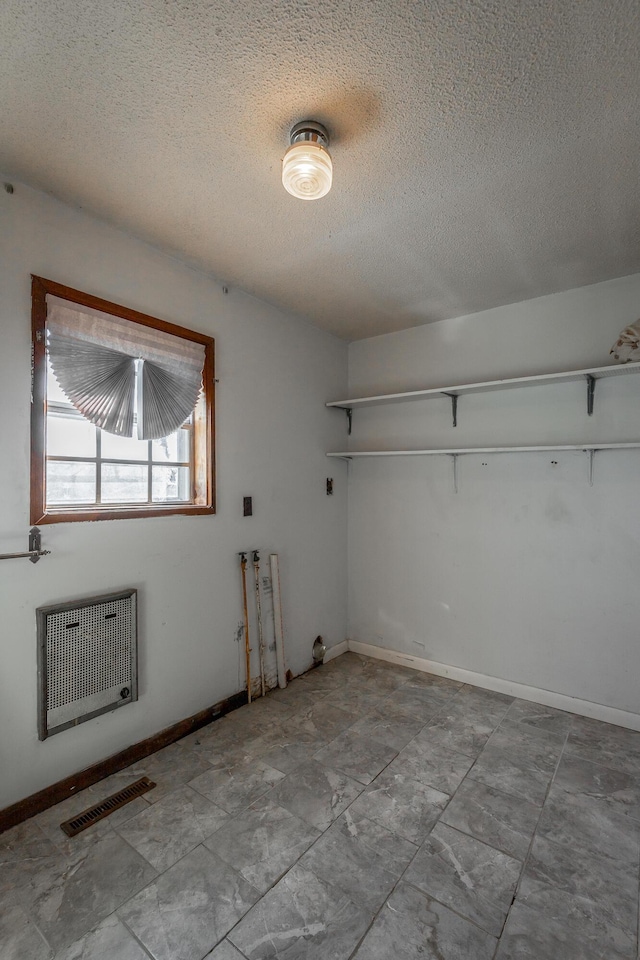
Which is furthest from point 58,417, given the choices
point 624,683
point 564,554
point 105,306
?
point 624,683

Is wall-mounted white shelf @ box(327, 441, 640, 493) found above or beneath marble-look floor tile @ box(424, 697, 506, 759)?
above

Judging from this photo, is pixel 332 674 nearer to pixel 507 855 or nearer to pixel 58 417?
pixel 507 855

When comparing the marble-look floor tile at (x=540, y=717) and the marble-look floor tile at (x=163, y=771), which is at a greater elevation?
the marble-look floor tile at (x=163, y=771)

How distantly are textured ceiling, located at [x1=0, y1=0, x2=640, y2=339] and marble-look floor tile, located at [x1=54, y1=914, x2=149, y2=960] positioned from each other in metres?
2.66

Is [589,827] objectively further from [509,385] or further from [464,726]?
[509,385]

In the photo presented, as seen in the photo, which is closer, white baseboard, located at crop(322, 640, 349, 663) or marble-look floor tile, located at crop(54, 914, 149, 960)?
marble-look floor tile, located at crop(54, 914, 149, 960)

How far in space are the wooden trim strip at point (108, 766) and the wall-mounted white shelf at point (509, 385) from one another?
2.30 meters

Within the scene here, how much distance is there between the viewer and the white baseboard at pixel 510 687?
2.71 metres

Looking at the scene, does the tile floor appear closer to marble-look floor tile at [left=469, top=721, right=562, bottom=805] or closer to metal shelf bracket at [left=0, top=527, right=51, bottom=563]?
marble-look floor tile at [left=469, top=721, right=562, bottom=805]

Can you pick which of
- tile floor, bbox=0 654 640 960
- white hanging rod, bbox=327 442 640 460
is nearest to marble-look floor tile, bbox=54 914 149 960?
tile floor, bbox=0 654 640 960

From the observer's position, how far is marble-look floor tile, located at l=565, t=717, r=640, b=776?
233 centimetres

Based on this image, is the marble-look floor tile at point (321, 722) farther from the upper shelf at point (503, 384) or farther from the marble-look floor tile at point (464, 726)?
the upper shelf at point (503, 384)

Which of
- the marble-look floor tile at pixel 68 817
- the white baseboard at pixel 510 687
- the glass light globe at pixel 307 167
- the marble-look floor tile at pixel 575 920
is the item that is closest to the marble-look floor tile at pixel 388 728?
the white baseboard at pixel 510 687

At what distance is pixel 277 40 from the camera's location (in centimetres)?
129
